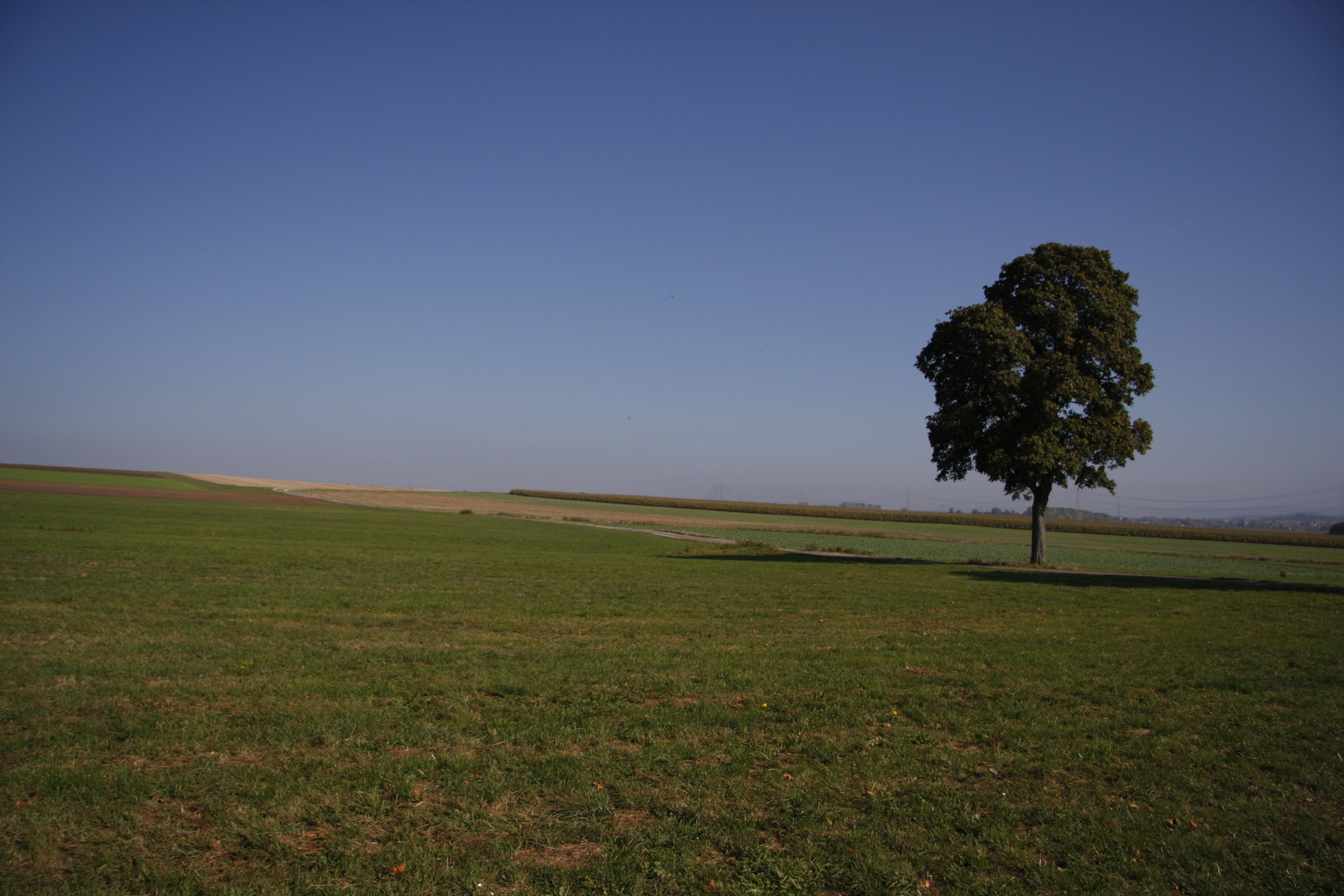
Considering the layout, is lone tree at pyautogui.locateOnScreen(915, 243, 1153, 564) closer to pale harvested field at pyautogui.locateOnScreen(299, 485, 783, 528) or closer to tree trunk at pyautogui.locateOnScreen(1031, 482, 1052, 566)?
tree trunk at pyautogui.locateOnScreen(1031, 482, 1052, 566)

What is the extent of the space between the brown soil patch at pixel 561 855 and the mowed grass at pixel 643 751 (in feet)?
0.07

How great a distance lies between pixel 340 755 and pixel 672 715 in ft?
11.0

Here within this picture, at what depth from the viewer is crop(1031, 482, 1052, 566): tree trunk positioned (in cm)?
3328

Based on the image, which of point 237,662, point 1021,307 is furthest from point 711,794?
point 1021,307

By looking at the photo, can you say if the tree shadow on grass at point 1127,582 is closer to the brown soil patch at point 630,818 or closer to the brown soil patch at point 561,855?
the brown soil patch at point 630,818

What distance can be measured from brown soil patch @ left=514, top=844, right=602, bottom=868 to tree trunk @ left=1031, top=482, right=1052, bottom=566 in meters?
31.9

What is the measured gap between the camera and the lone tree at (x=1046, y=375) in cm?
3144

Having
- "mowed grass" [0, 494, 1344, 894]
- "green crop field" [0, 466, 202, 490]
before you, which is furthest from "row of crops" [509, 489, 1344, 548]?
"mowed grass" [0, 494, 1344, 894]

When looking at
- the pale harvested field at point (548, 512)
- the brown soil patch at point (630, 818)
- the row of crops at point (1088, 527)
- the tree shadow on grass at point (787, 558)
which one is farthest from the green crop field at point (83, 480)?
the brown soil patch at point (630, 818)

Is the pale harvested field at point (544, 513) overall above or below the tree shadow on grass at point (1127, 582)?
below

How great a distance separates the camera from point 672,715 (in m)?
8.24

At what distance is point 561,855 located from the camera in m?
5.12

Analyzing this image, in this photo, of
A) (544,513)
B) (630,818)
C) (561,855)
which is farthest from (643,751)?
(544,513)

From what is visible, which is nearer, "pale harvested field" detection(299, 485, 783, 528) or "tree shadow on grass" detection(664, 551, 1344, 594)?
"tree shadow on grass" detection(664, 551, 1344, 594)
